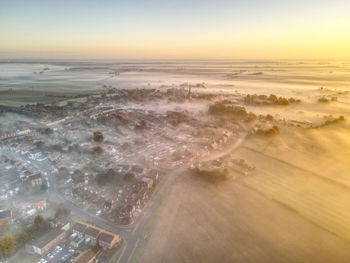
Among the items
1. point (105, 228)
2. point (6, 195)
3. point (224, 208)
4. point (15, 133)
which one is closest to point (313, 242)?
point (224, 208)

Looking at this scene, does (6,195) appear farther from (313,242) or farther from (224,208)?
(313,242)

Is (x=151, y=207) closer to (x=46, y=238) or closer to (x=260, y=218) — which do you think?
(x=46, y=238)

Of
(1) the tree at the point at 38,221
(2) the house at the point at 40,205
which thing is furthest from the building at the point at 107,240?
(2) the house at the point at 40,205

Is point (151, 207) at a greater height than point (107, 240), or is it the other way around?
point (107, 240)

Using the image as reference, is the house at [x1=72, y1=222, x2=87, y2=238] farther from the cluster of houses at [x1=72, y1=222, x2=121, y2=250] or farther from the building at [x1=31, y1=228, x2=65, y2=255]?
the building at [x1=31, y1=228, x2=65, y2=255]

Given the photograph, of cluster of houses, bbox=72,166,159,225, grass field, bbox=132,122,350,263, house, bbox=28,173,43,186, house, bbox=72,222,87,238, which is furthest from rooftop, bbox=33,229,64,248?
house, bbox=28,173,43,186

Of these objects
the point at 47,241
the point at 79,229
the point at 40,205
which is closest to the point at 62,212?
the point at 40,205
